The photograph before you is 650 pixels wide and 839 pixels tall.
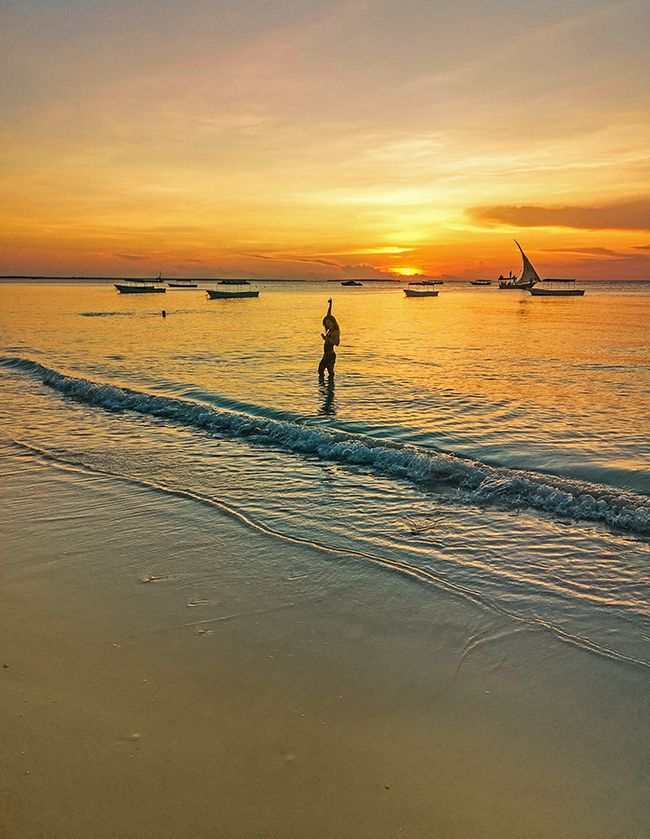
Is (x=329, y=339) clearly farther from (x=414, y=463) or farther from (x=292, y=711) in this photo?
(x=292, y=711)

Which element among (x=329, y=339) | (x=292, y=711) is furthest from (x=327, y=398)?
(x=292, y=711)

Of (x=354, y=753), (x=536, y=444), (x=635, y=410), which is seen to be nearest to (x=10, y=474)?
(x=354, y=753)

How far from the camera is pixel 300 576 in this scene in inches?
231

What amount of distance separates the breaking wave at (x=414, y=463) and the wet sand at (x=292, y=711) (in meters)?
3.46

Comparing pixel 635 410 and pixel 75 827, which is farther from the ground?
pixel 635 410

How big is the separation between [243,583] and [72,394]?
516 inches

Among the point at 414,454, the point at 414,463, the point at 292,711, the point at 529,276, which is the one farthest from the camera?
the point at 529,276

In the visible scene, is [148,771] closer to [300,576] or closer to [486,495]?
[300,576]

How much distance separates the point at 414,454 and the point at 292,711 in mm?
6937

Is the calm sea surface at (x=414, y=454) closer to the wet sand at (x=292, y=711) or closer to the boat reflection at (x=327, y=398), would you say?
the boat reflection at (x=327, y=398)

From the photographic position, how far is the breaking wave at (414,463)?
8.09 metres

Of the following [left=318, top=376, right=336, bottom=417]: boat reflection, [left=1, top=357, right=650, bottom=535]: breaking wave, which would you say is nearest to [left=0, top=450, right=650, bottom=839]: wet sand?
[left=1, top=357, right=650, bottom=535]: breaking wave

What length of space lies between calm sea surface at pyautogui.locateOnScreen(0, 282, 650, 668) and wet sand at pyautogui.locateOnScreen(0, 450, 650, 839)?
2.43ft

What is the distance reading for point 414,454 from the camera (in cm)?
1042
